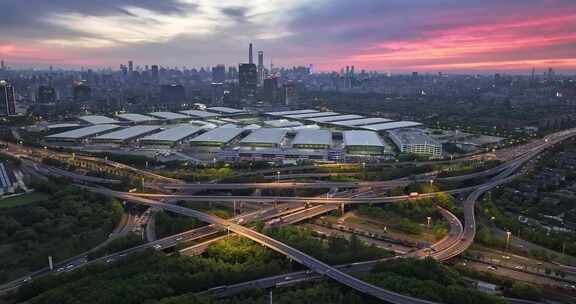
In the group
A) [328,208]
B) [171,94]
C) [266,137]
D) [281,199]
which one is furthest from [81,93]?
[328,208]

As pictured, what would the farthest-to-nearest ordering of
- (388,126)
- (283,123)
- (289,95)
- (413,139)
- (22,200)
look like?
(289,95) < (283,123) < (388,126) < (413,139) < (22,200)

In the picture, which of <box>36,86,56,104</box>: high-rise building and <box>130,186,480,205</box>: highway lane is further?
<box>36,86,56,104</box>: high-rise building

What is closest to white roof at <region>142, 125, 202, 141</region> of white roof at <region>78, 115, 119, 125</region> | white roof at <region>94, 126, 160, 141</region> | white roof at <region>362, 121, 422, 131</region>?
white roof at <region>94, 126, 160, 141</region>

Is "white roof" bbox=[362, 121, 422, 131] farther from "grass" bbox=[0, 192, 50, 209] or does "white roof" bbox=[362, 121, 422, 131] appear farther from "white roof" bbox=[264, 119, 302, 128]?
"grass" bbox=[0, 192, 50, 209]

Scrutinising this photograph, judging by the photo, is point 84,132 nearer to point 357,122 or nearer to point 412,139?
point 357,122

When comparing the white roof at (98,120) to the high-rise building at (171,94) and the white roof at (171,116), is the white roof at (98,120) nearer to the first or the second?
the white roof at (171,116)

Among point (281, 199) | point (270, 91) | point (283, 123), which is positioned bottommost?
point (281, 199)
